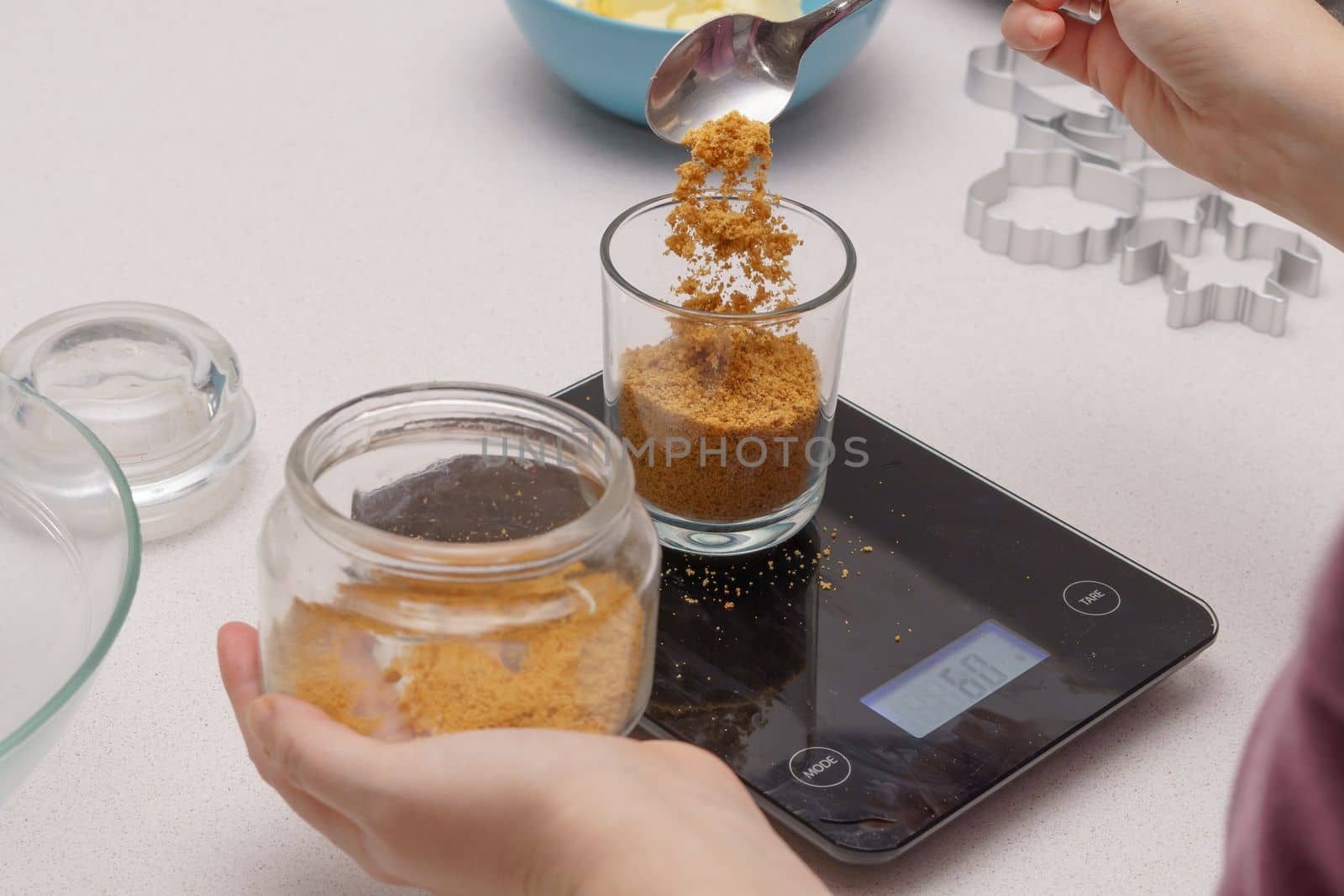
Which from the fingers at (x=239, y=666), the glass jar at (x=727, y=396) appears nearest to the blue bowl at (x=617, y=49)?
the glass jar at (x=727, y=396)

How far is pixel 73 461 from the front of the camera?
712mm

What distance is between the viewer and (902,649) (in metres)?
0.80

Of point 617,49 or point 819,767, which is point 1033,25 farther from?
point 819,767

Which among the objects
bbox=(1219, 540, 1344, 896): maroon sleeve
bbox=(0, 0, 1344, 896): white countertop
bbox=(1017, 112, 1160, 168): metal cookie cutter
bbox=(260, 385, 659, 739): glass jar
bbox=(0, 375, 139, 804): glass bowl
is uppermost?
bbox=(1219, 540, 1344, 896): maroon sleeve

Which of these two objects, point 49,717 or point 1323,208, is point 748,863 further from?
point 1323,208

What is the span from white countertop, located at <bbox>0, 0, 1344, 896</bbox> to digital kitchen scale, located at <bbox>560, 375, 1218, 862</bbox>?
1.7 inches

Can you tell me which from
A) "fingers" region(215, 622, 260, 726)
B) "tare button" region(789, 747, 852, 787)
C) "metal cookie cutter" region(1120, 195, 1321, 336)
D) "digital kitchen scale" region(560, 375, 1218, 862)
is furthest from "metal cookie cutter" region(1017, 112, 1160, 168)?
"fingers" region(215, 622, 260, 726)

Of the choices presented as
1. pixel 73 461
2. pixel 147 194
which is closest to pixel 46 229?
pixel 147 194

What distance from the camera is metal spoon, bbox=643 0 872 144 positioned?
0.99m

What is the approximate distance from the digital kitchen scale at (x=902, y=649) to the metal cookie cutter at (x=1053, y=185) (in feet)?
1.23

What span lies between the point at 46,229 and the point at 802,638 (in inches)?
31.9

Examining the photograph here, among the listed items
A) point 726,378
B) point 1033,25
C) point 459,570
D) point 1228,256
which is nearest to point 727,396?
point 726,378

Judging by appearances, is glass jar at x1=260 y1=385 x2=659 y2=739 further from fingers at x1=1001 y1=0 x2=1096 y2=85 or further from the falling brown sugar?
fingers at x1=1001 y1=0 x2=1096 y2=85

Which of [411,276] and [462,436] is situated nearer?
[462,436]
